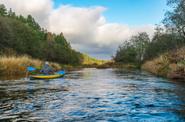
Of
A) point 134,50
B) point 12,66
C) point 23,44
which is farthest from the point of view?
point 134,50

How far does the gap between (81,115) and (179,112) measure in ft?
13.4

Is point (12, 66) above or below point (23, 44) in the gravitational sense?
below

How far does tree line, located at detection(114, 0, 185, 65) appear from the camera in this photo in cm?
5129

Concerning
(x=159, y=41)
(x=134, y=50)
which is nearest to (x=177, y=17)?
(x=159, y=41)

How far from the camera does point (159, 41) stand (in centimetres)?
7119

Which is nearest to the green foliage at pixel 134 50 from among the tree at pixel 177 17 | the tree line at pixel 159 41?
the tree line at pixel 159 41

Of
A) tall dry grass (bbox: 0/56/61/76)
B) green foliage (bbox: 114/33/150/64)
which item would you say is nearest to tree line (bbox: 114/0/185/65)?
green foliage (bbox: 114/33/150/64)

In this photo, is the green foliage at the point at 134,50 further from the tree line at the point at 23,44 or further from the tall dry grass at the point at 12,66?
the tall dry grass at the point at 12,66

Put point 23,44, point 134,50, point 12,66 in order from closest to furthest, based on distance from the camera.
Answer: point 12,66
point 23,44
point 134,50

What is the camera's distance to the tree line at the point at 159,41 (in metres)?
51.3

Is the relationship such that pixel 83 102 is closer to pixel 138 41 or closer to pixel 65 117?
pixel 65 117

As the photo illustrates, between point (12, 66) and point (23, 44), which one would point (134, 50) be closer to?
point (23, 44)

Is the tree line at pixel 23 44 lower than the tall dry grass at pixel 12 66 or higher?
higher

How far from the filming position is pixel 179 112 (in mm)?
11820
